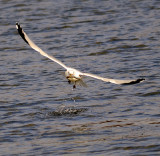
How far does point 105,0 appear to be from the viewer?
20719mm

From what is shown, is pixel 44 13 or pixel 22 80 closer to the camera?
pixel 22 80

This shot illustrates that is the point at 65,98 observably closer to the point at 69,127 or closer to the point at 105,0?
the point at 69,127

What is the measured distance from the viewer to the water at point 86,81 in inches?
340

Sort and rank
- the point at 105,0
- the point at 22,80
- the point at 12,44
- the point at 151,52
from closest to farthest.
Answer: the point at 22,80, the point at 151,52, the point at 12,44, the point at 105,0

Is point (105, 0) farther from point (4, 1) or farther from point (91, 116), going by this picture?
point (91, 116)

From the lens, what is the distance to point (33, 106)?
10.5 m

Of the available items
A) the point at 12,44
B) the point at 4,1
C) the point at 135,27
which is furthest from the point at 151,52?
the point at 4,1

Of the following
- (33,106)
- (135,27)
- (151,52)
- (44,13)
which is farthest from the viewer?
(44,13)

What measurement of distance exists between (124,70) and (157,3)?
7.28m

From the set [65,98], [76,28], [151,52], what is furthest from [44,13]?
[65,98]

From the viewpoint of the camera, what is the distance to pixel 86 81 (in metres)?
12.2

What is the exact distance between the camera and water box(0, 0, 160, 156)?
8.62m

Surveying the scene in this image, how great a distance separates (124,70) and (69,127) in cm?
373

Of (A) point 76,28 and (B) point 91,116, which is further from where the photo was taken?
(A) point 76,28
